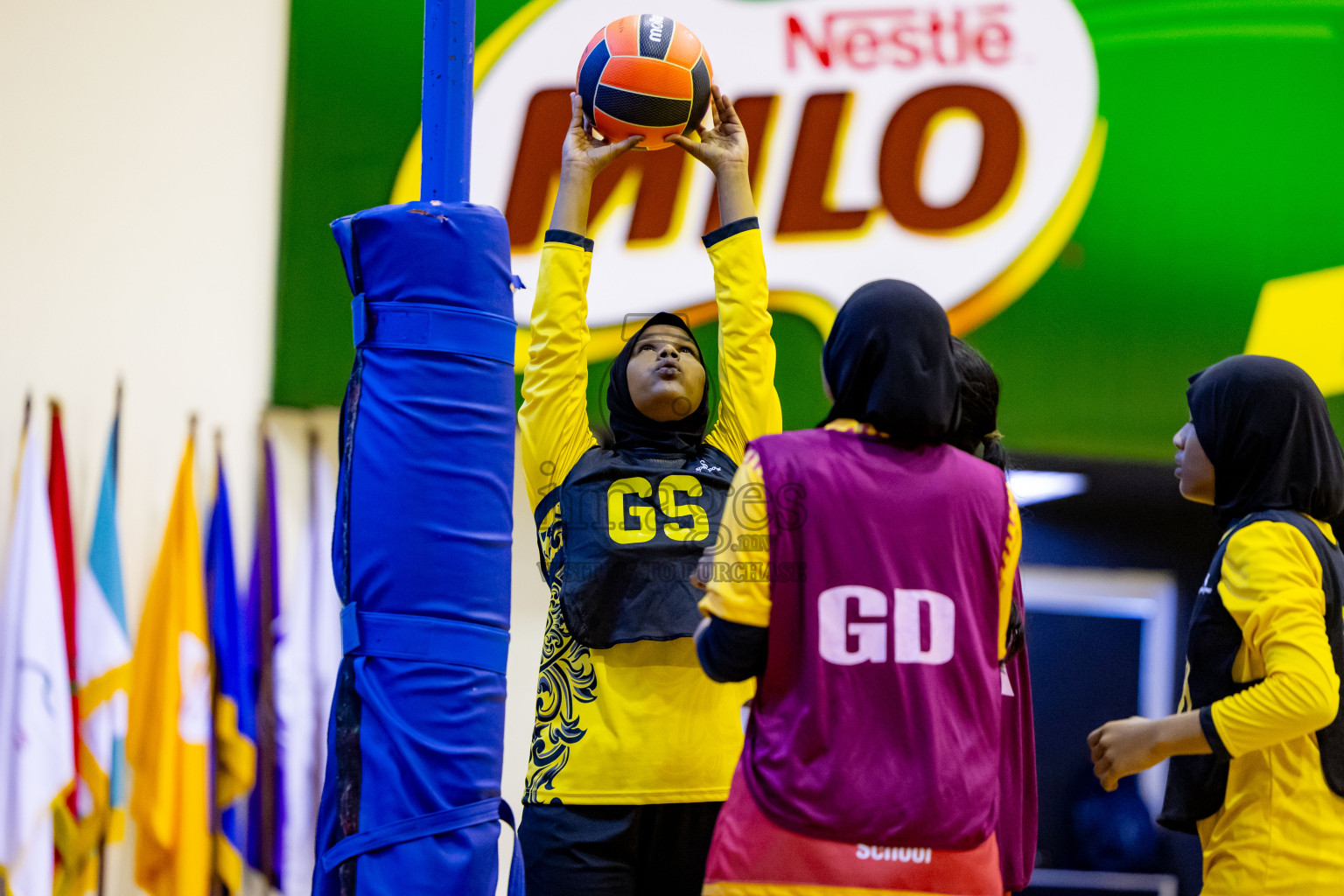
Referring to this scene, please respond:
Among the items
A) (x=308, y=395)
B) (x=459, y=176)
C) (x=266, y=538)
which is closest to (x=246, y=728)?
(x=266, y=538)

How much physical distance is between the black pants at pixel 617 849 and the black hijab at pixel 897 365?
3.01ft

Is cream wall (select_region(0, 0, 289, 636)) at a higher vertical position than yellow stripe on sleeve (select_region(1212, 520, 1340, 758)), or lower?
higher

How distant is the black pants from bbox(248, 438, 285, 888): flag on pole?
78.4 inches

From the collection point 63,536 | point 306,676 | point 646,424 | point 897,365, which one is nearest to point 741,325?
point 646,424

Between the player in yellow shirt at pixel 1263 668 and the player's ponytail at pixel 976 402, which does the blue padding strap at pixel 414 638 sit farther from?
the player in yellow shirt at pixel 1263 668

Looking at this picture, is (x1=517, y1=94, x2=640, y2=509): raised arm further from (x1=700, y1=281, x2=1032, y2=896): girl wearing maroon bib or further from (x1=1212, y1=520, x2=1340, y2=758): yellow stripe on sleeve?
(x1=1212, y1=520, x2=1340, y2=758): yellow stripe on sleeve

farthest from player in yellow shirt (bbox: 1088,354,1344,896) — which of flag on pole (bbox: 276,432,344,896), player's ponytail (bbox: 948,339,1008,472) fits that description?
flag on pole (bbox: 276,432,344,896)

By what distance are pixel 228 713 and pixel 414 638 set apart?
2.28 m

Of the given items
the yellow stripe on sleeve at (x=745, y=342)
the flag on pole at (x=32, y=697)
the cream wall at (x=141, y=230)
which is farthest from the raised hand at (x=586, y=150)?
the flag on pole at (x=32, y=697)

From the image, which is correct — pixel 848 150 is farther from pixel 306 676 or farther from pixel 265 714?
pixel 265 714

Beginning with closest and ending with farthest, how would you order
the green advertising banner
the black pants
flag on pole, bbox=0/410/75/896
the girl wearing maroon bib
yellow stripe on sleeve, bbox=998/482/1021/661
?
the girl wearing maroon bib < yellow stripe on sleeve, bbox=998/482/1021/661 < the black pants < flag on pole, bbox=0/410/75/896 < the green advertising banner

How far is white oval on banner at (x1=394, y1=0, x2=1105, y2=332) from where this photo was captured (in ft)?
13.3

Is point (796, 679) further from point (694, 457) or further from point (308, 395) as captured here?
point (308, 395)

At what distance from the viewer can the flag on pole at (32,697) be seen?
137 inches
